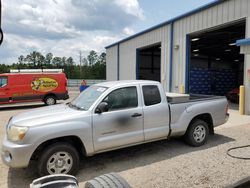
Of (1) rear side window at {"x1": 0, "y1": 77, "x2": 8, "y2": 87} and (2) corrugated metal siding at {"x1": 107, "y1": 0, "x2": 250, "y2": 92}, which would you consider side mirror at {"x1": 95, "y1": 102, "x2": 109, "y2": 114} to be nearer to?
(2) corrugated metal siding at {"x1": 107, "y1": 0, "x2": 250, "y2": 92}

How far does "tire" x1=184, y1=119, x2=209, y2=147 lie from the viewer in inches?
237

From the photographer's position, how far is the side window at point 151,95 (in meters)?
5.37

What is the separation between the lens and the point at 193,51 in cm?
2603

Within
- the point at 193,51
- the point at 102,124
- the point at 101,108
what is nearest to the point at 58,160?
the point at 102,124

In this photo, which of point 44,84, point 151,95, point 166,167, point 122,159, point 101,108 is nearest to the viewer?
point 101,108

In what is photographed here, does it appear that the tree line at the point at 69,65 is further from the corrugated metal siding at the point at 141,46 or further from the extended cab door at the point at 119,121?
the extended cab door at the point at 119,121

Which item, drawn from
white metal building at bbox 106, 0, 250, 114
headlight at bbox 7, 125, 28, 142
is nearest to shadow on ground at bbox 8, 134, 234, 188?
headlight at bbox 7, 125, 28, 142

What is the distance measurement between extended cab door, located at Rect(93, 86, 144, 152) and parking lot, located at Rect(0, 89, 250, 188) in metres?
0.49

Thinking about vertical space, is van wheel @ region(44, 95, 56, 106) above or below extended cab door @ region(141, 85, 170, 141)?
below

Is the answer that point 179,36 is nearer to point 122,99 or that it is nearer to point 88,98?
point 122,99

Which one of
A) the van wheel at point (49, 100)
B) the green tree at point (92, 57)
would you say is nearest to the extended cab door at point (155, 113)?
the van wheel at point (49, 100)

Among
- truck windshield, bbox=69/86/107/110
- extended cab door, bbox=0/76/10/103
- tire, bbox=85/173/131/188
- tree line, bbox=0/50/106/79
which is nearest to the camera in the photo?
tire, bbox=85/173/131/188

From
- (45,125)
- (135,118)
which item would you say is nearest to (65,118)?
(45,125)

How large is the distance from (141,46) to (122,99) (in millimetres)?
15512
